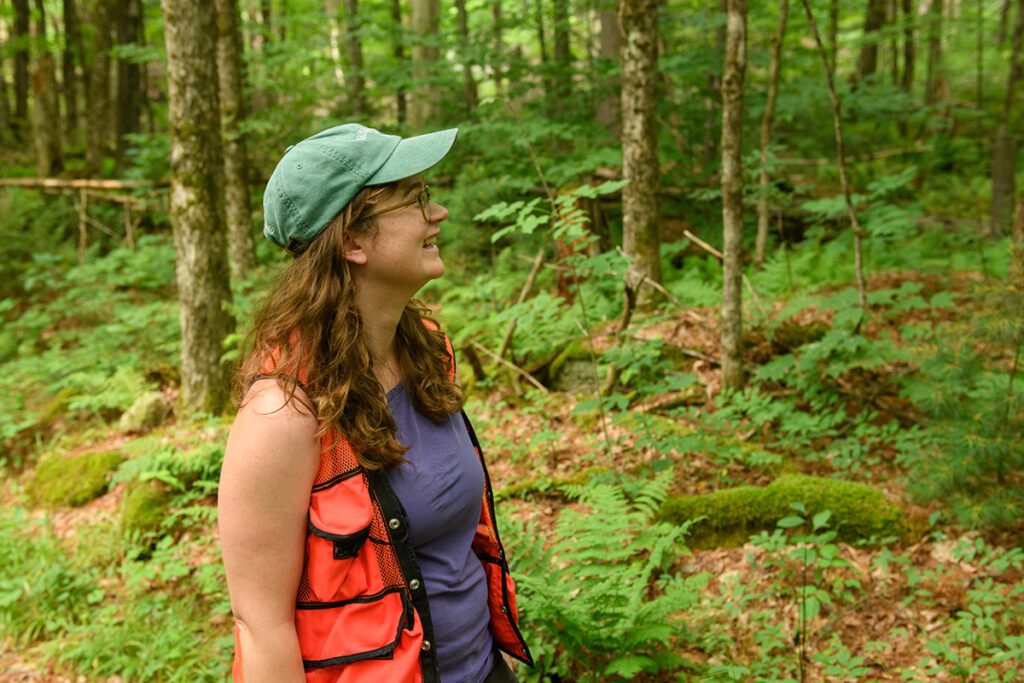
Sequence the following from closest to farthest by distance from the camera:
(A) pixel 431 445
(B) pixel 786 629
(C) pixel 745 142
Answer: (A) pixel 431 445, (B) pixel 786 629, (C) pixel 745 142

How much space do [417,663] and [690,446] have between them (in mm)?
3538

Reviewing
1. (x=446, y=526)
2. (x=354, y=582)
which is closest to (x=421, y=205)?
(x=446, y=526)

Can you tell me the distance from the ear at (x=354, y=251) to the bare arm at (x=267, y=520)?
0.37m

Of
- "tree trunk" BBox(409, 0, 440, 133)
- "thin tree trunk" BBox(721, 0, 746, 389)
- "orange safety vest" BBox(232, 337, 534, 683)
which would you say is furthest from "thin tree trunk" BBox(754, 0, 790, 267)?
"orange safety vest" BBox(232, 337, 534, 683)

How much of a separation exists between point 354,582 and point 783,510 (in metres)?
3.64

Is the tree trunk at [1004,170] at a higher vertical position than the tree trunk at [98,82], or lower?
lower

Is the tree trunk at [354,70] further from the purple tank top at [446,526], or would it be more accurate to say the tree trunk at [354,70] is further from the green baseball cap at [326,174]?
the purple tank top at [446,526]

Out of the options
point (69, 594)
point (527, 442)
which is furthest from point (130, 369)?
point (527, 442)

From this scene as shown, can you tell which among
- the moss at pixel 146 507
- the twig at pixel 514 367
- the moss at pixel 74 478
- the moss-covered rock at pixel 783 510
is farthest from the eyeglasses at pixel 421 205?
the moss at pixel 74 478

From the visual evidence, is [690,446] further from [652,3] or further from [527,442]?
[652,3]

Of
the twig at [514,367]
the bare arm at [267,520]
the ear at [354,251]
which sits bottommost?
the twig at [514,367]

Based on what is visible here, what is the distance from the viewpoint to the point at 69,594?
212 inches

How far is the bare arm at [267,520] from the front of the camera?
1606 mm

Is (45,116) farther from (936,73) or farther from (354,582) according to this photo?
(936,73)
